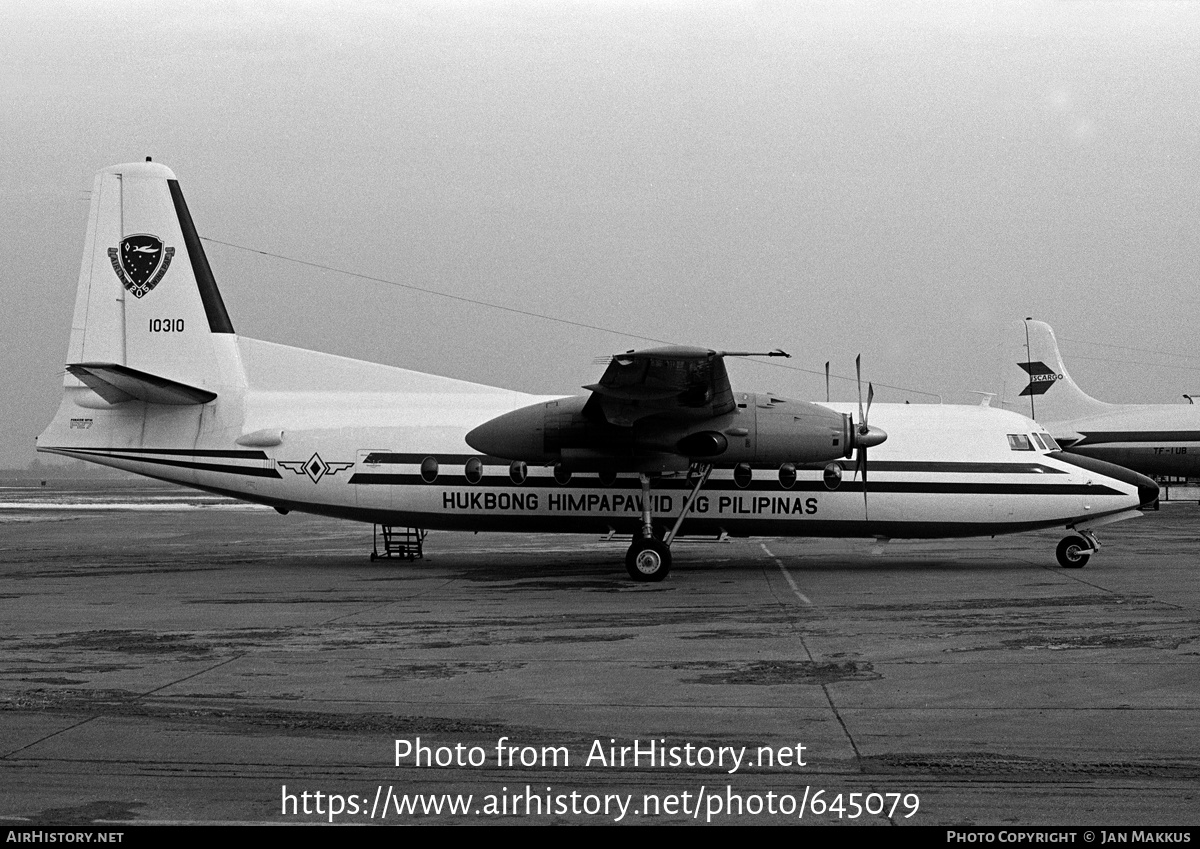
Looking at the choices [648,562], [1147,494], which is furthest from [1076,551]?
[648,562]

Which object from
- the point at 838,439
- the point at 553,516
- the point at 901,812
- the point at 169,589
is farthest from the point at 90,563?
the point at 901,812

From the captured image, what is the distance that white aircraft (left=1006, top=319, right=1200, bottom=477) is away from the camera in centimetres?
4609

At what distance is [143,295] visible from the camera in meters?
22.2

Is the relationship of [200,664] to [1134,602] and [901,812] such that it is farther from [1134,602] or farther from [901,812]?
[1134,602]

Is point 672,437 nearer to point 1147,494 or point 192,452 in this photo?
point 192,452

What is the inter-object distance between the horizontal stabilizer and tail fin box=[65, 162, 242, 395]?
377 mm

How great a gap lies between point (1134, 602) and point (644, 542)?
7765mm

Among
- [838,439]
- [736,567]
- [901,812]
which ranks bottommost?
[736,567]

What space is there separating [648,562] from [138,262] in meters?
11.6

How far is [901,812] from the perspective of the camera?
6.54 metres

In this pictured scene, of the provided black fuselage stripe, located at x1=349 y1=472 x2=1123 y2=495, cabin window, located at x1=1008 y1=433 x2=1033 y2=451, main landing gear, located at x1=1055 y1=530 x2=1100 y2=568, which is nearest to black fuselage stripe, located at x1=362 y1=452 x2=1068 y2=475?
black fuselage stripe, located at x1=349 y1=472 x2=1123 y2=495

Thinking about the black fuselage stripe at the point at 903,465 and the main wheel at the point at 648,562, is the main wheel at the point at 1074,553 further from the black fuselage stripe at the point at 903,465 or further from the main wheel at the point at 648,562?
the main wheel at the point at 648,562

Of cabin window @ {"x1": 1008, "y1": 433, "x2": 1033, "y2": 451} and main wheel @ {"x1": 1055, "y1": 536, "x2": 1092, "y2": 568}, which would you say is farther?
cabin window @ {"x1": 1008, "y1": 433, "x2": 1033, "y2": 451}

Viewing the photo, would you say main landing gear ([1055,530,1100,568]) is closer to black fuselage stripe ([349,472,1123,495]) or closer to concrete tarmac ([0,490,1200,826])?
black fuselage stripe ([349,472,1123,495])
